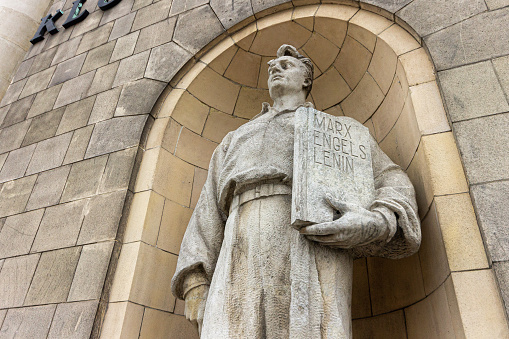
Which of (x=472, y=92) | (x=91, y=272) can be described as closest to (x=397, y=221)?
(x=472, y=92)

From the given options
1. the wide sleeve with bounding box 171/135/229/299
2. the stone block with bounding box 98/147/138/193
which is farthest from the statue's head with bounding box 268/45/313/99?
the stone block with bounding box 98/147/138/193

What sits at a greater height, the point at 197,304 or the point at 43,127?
the point at 43,127

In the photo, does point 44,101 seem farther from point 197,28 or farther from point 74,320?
point 74,320

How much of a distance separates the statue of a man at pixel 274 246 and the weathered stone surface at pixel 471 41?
0.92 metres

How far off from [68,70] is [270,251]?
13.7 feet

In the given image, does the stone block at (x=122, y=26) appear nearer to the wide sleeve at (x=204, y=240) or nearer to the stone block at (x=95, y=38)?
the stone block at (x=95, y=38)

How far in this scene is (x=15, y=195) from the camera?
4305mm

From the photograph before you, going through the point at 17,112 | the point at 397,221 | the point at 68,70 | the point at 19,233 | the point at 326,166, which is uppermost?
the point at 68,70

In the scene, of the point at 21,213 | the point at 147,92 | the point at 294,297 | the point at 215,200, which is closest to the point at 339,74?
the point at 147,92

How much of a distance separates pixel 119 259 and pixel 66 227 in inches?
27.6

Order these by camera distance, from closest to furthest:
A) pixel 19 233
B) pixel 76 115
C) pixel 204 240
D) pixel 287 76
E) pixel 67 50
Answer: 1. pixel 204 240
2. pixel 287 76
3. pixel 19 233
4. pixel 76 115
5. pixel 67 50

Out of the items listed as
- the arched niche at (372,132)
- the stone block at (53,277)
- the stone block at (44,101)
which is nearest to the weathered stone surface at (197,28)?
the arched niche at (372,132)

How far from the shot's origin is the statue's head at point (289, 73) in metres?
3.07

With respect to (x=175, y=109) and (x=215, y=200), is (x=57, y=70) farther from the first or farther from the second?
(x=215, y=200)
